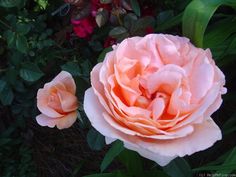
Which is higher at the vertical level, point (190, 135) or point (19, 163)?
point (190, 135)

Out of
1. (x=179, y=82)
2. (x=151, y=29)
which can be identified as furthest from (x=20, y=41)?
(x=179, y=82)

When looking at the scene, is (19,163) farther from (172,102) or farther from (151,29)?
(172,102)

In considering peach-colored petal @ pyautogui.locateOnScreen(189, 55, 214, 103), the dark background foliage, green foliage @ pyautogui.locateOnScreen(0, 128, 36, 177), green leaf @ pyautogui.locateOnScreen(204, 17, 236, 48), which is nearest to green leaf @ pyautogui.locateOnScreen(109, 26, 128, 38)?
the dark background foliage

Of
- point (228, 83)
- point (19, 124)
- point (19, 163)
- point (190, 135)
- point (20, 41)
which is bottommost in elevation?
point (19, 163)

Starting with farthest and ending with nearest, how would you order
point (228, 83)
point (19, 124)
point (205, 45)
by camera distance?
1. point (19, 124)
2. point (228, 83)
3. point (205, 45)

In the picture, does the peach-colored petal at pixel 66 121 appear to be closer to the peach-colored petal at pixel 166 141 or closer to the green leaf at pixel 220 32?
the peach-colored petal at pixel 166 141

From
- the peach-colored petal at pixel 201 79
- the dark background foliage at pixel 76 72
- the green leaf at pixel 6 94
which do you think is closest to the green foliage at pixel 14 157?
the dark background foliage at pixel 76 72

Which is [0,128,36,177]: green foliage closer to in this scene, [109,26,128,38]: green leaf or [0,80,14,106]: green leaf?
[0,80,14,106]: green leaf
